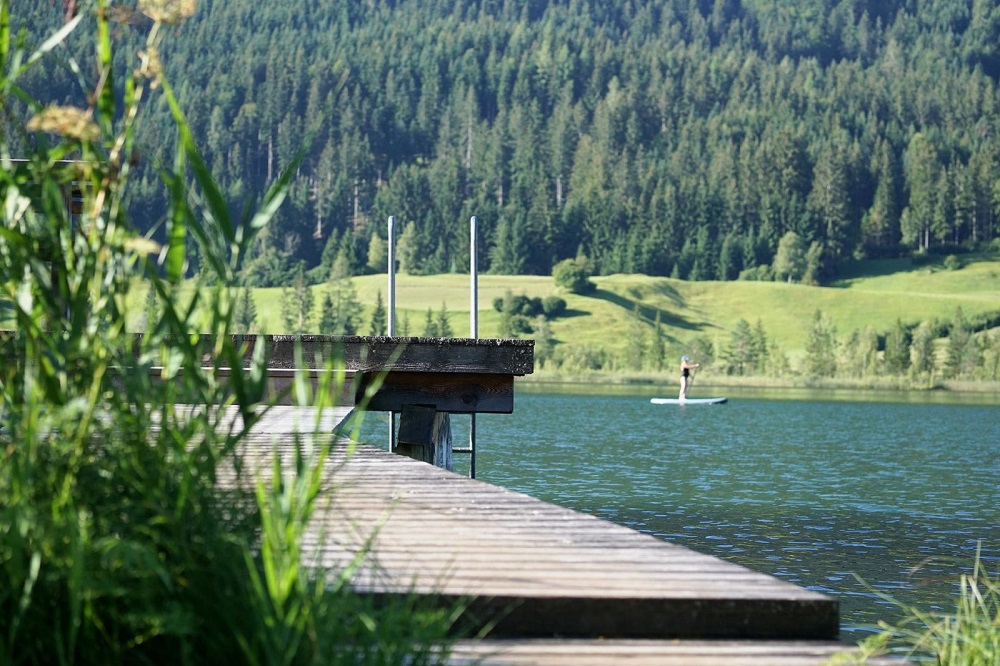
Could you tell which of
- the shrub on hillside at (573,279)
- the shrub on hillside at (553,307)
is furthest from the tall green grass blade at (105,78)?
the shrub on hillside at (573,279)

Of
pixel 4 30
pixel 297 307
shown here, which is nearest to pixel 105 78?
pixel 4 30

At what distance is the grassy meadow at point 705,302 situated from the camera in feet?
316

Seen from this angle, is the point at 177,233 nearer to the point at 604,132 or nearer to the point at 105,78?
the point at 105,78

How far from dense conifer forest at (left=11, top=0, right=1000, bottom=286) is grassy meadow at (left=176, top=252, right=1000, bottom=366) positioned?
705 centimetres

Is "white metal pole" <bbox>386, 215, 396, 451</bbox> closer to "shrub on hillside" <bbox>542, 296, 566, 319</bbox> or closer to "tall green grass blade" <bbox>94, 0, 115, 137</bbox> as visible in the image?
"tall green grass blade" <bbox>94, 0, 115, 137</bbox>

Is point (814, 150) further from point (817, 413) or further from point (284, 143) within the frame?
point (817, 413)

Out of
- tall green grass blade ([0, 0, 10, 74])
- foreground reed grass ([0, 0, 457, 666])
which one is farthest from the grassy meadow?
foreground reed grass ([0, 0, 457, 666])

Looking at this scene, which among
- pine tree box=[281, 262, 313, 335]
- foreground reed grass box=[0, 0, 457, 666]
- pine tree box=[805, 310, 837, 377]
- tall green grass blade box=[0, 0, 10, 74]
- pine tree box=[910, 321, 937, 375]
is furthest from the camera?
pine tree box=[281, 262, 313, 335]

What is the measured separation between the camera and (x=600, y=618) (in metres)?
3.25

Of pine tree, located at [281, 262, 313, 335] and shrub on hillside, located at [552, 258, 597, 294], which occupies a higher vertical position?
shrub on hillside, located at [552, 258, 597, 294]

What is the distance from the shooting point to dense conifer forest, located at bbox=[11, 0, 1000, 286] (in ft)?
404

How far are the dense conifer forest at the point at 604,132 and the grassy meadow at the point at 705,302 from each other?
7.05 metres

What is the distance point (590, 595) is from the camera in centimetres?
326

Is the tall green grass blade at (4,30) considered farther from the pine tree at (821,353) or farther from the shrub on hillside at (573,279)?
the shrub on hillside at (573,279)
